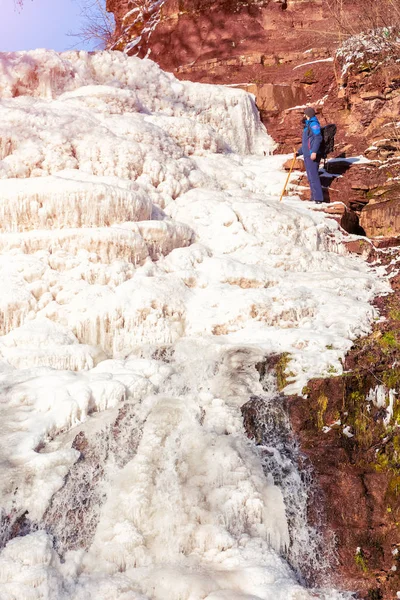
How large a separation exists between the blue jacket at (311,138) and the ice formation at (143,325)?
1.06 m

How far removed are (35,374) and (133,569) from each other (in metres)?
2.64

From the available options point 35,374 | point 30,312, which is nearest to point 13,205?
point 30,312

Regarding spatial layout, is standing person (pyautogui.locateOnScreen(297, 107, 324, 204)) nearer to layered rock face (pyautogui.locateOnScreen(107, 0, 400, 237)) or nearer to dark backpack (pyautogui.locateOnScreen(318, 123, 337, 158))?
layered rock face (pyautogui.locateOnScreen(107, 0, 400, 237))

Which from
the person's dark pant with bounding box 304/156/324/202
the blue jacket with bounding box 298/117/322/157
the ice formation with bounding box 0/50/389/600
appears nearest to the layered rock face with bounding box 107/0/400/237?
the person's dark pant with bounding box 304/156/324/202

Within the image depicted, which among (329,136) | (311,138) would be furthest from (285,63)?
(311,138)

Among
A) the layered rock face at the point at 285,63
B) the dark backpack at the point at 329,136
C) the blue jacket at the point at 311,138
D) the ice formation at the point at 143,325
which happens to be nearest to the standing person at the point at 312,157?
the blue jacket at the point at 311,138

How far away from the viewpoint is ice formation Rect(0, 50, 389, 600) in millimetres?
4586

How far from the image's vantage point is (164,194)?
1025 cm

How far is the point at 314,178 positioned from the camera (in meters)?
11.1

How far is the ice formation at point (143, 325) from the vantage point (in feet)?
15.0

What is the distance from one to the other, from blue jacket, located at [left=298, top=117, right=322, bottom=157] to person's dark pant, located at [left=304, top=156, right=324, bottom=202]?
0.17 m

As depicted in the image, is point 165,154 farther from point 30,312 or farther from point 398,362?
point 398,362

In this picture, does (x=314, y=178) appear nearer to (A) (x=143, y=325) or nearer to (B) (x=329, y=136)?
(B) (x=329, y=136)

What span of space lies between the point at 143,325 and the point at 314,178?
5.61 metres
